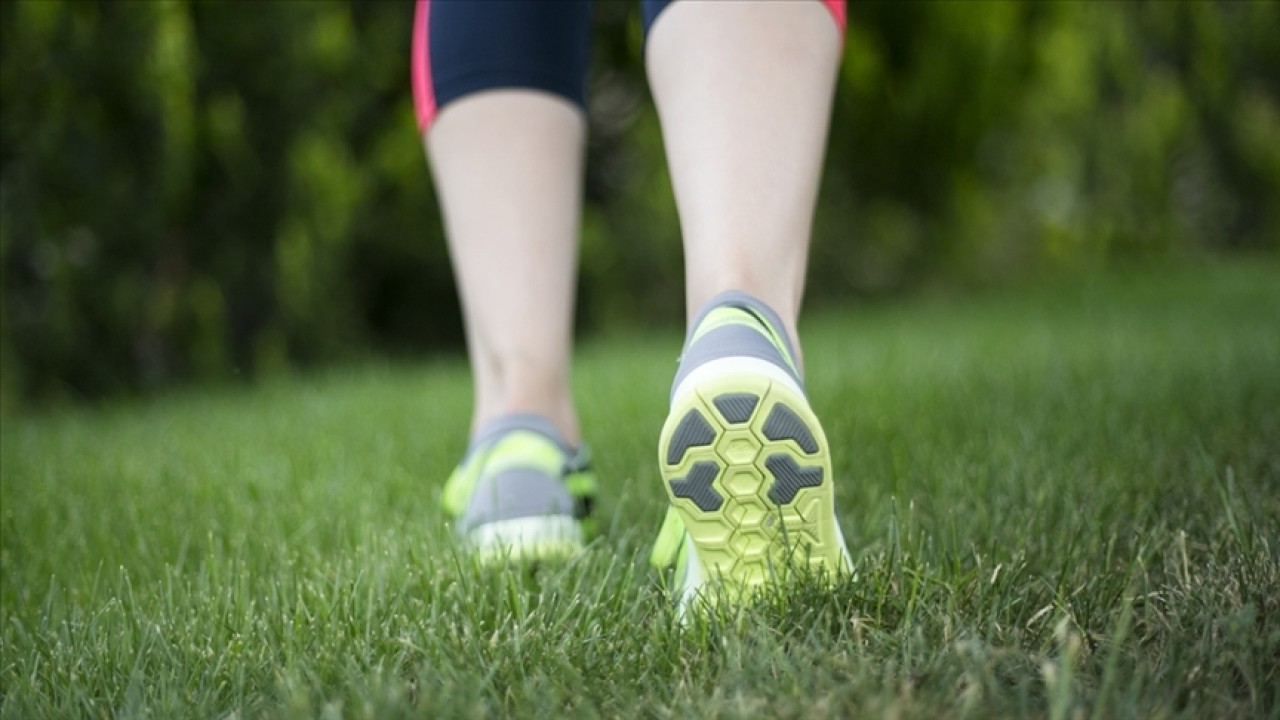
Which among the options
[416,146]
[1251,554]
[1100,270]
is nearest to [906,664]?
[1251,554]

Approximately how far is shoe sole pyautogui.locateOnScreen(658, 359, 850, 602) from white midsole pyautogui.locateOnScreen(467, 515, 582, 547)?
25 centimetres

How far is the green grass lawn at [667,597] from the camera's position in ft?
2.13

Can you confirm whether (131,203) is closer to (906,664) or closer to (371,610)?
(371,610)

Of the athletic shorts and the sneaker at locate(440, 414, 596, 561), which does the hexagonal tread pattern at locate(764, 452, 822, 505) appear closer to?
the sneaker at locate(440, 414, 596, 561)

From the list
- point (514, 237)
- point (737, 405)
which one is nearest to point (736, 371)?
point (737, 405)

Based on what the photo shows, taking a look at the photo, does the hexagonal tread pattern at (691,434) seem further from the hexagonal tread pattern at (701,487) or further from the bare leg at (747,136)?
the bare leg at (747,136)

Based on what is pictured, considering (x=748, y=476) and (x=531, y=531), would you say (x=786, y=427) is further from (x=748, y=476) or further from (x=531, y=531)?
(x=531, y=531)

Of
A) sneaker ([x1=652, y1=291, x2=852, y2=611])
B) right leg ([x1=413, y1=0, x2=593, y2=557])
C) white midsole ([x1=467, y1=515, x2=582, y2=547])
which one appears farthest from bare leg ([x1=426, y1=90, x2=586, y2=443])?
sneaker ([x1=652, y1=291, x2=852, y2=611])

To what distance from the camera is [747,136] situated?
0.90 m

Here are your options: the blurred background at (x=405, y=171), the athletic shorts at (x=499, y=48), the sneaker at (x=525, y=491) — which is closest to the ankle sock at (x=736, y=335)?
the sneaker at (x=525, y=491)

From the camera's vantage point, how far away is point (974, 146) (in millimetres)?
4520

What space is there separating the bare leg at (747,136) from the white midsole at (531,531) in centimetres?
27

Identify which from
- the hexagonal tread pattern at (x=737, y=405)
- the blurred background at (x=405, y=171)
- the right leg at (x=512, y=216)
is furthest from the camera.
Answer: the blurred background at (x=405, y=171)

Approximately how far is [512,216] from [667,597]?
0.52m
